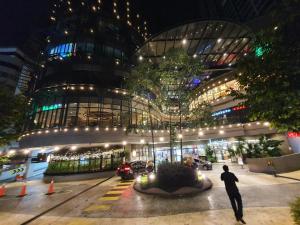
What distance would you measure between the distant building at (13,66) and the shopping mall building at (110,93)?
775 inches

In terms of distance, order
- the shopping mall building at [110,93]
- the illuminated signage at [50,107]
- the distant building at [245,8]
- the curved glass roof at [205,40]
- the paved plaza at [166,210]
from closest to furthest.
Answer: the paved plaza at [166,210] → the shopping mall building at [110,93] → the illuminated signage at [50,107] → the curved glass roof at [205,40] → the distant building at [245,8]

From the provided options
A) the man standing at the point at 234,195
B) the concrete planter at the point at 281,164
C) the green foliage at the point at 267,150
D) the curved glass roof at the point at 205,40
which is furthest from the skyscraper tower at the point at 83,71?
the man standing at the point at 234,195

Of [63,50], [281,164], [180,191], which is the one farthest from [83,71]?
[281,164]

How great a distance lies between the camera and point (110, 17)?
37.6 metres

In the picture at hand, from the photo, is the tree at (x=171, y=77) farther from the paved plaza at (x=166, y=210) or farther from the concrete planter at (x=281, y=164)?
the concrete planter at (x=281, y=164)

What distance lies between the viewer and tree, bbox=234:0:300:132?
15.4 feet

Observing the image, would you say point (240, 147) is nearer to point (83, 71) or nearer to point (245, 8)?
point (83, 71)

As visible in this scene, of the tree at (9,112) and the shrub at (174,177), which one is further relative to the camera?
the shrub at (174,177)

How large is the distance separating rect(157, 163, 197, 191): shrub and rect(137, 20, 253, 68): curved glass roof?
73.1 ft

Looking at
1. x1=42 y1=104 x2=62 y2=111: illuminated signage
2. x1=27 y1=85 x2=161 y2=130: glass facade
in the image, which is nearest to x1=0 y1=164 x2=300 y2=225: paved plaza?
x1=27 y1=85 x2=161 y2=130: glass facade

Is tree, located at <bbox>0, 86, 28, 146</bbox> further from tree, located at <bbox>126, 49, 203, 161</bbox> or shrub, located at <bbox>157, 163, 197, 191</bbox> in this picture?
shrub, located at <bbox>157, 163, 197, 191</bbox>

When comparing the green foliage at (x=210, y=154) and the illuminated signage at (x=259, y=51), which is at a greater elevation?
the illuminated signage at (x=259, y=51)

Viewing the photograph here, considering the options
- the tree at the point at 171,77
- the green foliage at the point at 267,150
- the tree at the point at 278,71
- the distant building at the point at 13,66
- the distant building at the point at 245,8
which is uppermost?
the distant building at the point at 245,8

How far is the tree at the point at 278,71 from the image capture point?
4707mm
